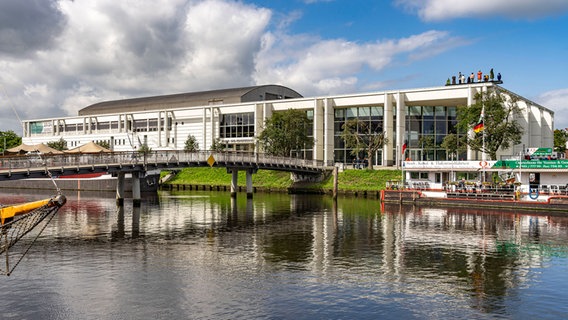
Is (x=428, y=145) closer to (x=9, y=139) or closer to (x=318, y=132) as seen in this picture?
(x=318, y=132)

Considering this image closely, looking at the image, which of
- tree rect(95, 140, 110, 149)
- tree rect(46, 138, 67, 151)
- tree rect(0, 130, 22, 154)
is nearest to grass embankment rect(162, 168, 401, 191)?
tree rect(95, 140, 110, 149)

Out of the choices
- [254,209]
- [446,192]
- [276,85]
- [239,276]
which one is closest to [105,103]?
[276,85]

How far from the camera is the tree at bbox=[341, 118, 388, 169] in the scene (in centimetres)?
10431

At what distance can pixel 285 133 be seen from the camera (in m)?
108

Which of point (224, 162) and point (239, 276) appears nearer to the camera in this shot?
point (239, 276)

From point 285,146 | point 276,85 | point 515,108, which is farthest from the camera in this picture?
point 276,85

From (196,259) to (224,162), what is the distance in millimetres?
44039

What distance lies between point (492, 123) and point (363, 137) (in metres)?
31.1

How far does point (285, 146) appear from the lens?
110 meters

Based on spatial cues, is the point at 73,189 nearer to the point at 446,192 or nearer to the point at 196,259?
the point at 446,192

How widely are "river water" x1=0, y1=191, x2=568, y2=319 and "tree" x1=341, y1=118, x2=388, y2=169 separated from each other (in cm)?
4792

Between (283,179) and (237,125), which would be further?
(237,125)

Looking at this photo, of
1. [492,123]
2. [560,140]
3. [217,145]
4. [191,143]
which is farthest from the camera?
[560,140]

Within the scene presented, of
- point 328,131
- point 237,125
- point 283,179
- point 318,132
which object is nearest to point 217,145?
point 237,125
